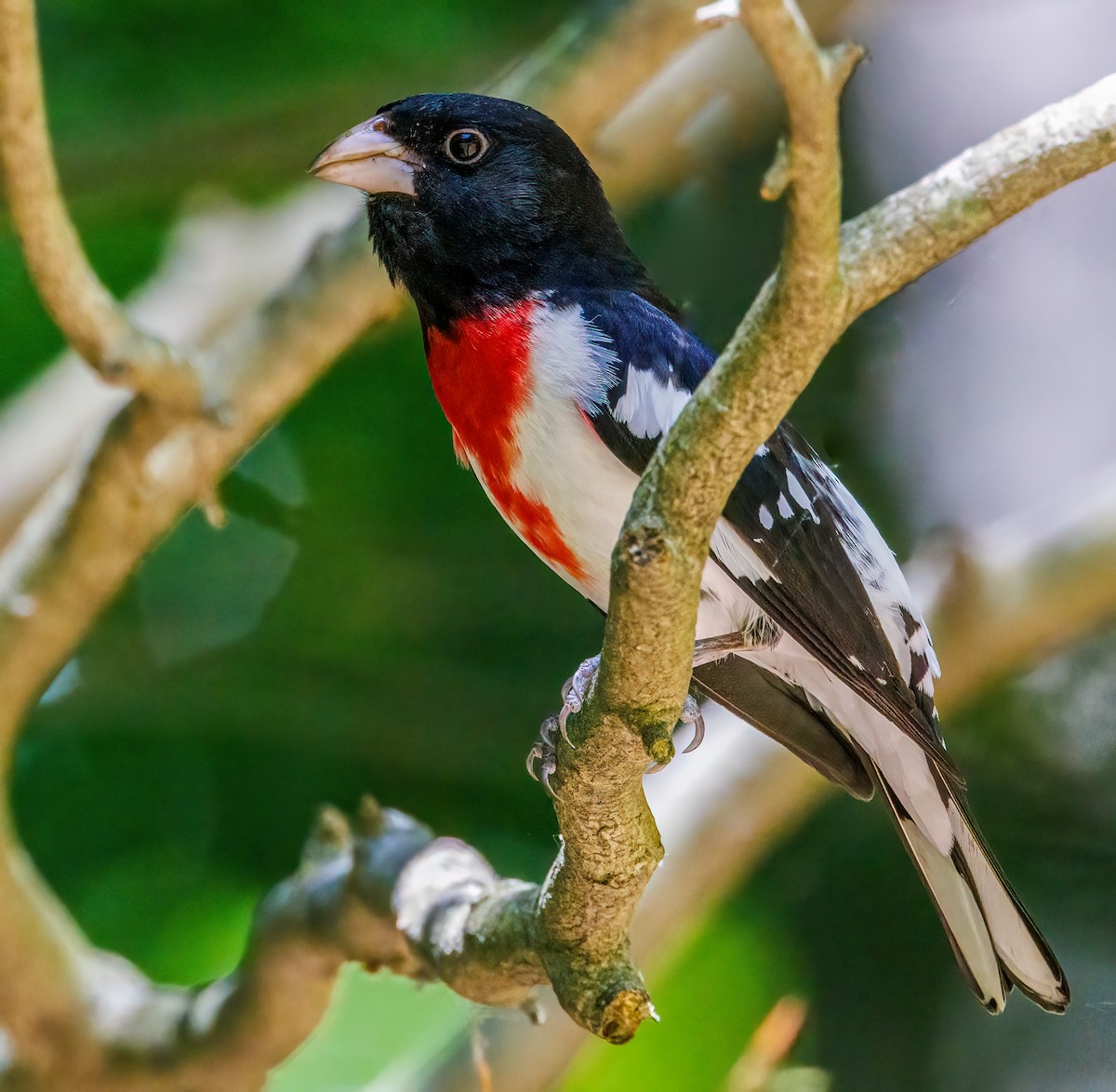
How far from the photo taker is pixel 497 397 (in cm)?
192

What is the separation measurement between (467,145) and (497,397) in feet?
1.58

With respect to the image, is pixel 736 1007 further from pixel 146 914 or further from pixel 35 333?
pixel 35 333

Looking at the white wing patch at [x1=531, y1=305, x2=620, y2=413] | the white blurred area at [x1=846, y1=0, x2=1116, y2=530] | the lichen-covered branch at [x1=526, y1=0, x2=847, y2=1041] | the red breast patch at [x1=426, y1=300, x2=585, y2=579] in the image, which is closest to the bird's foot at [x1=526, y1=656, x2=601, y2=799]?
the lichen-covered branch at [x1=526, y1=0, x2=847, y2=1041]

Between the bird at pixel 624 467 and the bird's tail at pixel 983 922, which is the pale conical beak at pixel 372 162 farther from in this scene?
the bird's tail at pixel 983 922

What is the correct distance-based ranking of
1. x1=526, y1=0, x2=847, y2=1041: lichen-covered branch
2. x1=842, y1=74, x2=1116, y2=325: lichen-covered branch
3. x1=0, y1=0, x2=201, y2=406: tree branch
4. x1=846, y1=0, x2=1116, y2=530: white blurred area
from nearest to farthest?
x1=526, y1=0, x2=847, y2=1041: lichen-covered branch < x1=842, y1=74, x2=1116, y2=325: lichen-covered branch < x1=0, y1=0, x2=201, y2=406: tree branch < x1=846, y1=0, x2=1116, y2=530: white blurred area

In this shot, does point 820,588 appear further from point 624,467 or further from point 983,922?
point 983,922

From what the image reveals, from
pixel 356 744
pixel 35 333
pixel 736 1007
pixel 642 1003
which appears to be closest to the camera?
pixel 642 1003

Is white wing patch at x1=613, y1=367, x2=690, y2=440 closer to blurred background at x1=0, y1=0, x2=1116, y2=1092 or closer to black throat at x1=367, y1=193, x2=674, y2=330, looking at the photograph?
black throat at x1=367, y1=193, x2=674, y2=330

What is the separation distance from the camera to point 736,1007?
3.15 metres

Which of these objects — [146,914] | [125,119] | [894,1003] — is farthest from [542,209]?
[146,914]

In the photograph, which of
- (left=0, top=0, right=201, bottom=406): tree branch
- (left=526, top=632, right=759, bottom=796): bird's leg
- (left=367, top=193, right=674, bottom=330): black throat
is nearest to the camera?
(left=526, top=632, right=759, bottom=796): bird's leg

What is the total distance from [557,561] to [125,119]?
8.10 ft

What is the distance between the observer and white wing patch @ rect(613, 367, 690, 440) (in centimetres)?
182

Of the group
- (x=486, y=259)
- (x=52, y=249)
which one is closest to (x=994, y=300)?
(x=486, y=259)
